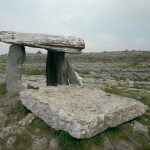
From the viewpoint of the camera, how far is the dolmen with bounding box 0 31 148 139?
42.6ft

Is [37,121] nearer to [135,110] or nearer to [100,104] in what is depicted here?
[100,104]

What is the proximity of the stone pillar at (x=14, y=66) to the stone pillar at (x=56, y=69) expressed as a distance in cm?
214

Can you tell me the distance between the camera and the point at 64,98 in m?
15.4

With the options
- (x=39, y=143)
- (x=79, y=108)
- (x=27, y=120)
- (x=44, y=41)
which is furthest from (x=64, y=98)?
(x=44, y=41)

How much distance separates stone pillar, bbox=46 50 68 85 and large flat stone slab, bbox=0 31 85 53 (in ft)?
8.26

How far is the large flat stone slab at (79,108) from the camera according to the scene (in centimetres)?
1267

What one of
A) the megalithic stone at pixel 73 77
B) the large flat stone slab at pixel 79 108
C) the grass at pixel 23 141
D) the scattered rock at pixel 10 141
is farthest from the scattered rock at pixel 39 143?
the megalithic stone at pixel 73 77

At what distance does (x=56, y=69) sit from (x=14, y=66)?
9.26 ft

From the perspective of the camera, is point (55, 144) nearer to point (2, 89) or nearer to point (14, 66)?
point (14, 66)

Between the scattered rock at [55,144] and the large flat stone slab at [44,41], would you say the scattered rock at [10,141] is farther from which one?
the large flat stone slab at [44,41]

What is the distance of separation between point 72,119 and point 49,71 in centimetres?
880

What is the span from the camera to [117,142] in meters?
13.6

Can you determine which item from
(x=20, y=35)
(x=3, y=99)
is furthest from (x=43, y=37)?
(x=3, y=99)

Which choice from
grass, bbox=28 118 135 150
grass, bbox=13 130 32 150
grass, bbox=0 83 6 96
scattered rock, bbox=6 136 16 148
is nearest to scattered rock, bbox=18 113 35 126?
grass, bbox=28 118 135 150
